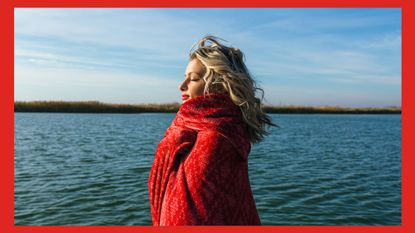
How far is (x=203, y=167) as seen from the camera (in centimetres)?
196

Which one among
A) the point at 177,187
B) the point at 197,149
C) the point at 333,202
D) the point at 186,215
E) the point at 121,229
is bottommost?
the point at 333,202

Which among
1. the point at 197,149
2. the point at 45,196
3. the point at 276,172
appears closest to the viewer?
the point at 197,149

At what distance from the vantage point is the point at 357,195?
35.4 feet

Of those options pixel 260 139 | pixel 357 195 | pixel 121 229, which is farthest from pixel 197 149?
pixel 357 195

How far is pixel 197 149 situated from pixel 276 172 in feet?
38.7

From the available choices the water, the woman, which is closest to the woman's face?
the woman

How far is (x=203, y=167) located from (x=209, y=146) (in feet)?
0.37

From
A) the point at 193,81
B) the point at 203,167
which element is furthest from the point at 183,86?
the point at 203,167

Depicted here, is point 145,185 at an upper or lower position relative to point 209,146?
lower

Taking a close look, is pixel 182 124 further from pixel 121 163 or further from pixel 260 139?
pixel 121 163

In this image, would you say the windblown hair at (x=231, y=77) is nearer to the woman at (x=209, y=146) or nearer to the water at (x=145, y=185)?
the woman at (x=209, y=146)

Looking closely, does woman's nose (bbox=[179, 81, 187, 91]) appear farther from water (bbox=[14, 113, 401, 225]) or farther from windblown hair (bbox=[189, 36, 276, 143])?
water (bbox=[14, 113, 401, 225])

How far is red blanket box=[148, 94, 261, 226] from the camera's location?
199cm

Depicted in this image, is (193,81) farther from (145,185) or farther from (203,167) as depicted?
(145,185)
